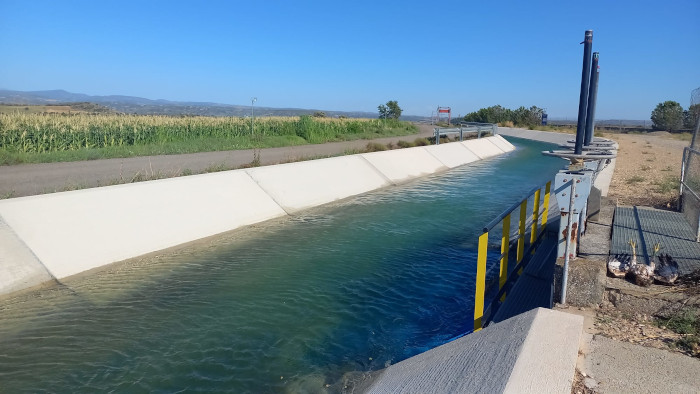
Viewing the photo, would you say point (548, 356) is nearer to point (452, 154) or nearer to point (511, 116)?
point (452, 154)

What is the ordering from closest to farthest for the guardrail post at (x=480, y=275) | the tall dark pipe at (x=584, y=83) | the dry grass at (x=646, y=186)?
the guardrail post at (x=480, y=275), the tall dark pipe at (x=584, y=83), the dry grass at (x=646, y=186)

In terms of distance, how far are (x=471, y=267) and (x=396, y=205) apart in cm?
558

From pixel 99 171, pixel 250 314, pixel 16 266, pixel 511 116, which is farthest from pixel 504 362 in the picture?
pixel 511 116

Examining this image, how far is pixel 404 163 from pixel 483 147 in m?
13.9

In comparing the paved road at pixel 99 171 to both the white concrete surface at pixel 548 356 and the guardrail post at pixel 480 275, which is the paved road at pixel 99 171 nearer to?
the guardrail post at pixel 480 275

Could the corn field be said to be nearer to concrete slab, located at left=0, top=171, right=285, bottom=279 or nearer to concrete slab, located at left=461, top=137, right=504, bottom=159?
concrete slab, located at left=461, top=137, right=504, bottom=159

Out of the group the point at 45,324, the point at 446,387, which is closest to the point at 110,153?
the point at 45,324

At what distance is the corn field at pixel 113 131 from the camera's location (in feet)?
65.6

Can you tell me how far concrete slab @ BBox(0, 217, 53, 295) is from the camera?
7055 mm

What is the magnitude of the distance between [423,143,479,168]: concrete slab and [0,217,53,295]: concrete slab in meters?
19.3

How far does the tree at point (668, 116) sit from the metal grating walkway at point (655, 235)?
45.8 meters

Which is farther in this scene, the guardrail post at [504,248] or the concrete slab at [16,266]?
the concrete slab at [16,266]

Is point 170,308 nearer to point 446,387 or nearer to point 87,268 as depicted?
point 87,268

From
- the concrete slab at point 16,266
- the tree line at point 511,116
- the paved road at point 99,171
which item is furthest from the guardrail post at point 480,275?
the tree line at point 511,116
